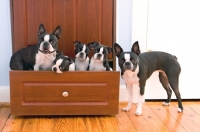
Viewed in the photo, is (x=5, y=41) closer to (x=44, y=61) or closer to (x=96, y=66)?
(x=44, y=61)

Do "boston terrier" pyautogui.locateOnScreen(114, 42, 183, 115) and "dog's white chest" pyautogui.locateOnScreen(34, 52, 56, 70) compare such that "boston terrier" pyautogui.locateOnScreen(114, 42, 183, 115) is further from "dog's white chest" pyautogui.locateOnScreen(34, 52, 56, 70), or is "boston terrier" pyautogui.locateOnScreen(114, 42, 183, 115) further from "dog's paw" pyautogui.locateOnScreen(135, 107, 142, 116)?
"dog's white chest" pyautogui.locateOnScreen(34, 52, 56, 70)

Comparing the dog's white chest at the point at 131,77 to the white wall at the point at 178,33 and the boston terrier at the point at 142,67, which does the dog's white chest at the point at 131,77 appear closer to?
the boston terrier at the point at 142,67

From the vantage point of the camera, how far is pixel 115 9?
2.13 meters

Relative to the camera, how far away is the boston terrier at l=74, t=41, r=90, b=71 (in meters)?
1.91

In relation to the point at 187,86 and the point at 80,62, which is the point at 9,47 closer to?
the point at 80,62

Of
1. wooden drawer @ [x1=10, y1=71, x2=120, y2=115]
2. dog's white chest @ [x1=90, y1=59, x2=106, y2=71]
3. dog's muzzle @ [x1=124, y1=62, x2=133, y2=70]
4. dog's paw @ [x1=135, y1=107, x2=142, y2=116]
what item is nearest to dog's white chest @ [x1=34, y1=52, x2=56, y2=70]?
wooden drawer @ [x1=10, y1=71, x2=120, y2=115]

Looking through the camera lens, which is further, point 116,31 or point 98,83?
point 116,31

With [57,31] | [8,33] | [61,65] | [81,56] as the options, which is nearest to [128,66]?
[81,56]

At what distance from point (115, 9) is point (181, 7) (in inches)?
23.0

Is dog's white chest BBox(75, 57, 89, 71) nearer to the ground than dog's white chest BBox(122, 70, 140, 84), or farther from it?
farther from it

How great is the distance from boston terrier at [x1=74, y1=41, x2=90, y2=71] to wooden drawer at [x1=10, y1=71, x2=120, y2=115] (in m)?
→ 0.13

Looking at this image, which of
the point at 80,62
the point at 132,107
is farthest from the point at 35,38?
the point at 132,107

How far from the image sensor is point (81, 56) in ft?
6.24

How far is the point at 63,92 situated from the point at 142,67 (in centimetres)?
60
